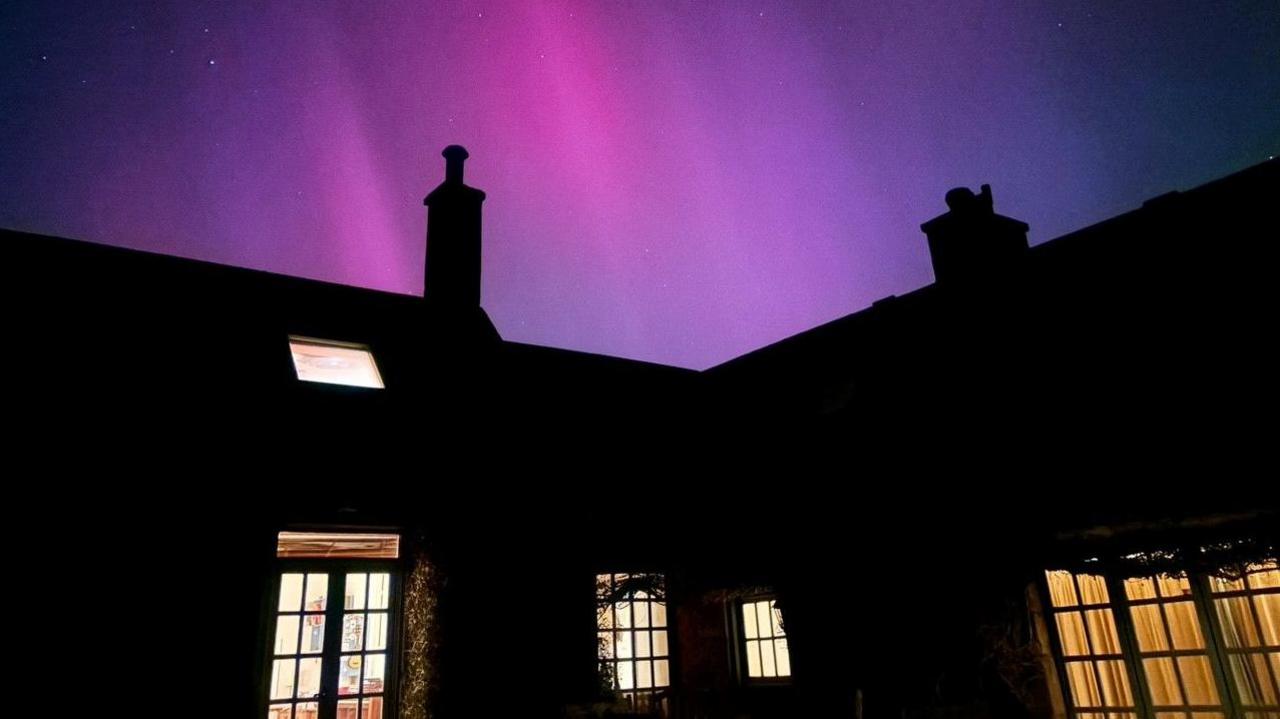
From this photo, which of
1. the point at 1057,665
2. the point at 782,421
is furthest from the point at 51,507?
the point at 1057,665

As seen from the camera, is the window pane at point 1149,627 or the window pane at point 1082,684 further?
the window pane at point 1082,684

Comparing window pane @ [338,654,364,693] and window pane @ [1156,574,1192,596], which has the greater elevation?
window pane @ [1156,574,1192,596]

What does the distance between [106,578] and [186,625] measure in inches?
30.3

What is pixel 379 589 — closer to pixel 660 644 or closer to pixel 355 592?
pixel 355 592

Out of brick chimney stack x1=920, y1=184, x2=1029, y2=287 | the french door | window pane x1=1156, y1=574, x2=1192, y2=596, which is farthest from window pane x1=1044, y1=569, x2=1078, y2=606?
the french door

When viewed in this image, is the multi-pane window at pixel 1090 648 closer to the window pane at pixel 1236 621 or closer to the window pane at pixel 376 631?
the window pane at pixel 1236 621

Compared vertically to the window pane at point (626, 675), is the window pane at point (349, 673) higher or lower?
higher

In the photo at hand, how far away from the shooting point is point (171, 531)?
23.4 ft

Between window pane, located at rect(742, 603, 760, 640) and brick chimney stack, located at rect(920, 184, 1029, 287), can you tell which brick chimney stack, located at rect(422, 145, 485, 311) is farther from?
brick chimney stack, located at rect(920, 184, 1029, 287)

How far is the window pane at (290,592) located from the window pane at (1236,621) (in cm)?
843

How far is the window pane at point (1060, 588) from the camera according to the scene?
7.80 meters

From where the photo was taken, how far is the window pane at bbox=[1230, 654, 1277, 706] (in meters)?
6.69

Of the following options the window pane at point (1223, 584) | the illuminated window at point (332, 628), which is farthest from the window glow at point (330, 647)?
the window pane at point (1223, 584)

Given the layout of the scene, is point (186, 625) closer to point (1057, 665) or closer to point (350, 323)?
point (350, 323)
